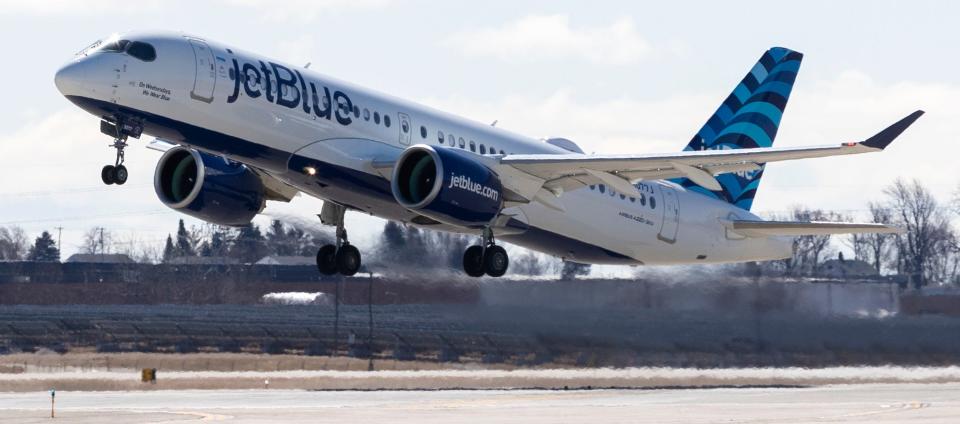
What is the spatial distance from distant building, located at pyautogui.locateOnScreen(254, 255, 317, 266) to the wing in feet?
108

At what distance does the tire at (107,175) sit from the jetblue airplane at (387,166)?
0.11 feet

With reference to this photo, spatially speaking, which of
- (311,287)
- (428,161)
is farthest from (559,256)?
(311,287)

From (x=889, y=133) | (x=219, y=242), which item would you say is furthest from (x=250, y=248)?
(x=889, y=133)

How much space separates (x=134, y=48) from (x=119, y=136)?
1.97 m

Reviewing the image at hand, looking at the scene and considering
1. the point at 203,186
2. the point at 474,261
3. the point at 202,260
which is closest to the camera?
the point at 203,186

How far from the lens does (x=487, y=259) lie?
42.7 m

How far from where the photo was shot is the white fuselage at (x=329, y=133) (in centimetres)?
3681

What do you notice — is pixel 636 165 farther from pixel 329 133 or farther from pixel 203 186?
pixel 203 186

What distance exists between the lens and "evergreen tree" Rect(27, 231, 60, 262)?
10131cm

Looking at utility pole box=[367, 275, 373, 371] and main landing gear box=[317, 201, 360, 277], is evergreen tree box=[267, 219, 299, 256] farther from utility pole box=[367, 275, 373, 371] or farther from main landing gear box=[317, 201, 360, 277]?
main landing gear box=[317, 201, 360, 277]

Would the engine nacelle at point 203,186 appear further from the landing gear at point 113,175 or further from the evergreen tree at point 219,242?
the evergreen tree at point 219,242

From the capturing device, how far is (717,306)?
50.2m

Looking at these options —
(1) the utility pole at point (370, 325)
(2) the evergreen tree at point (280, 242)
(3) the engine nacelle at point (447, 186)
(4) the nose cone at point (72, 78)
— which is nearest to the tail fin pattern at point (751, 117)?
(3) the engine nacelle at point (447, 186)

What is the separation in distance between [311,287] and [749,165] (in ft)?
110
